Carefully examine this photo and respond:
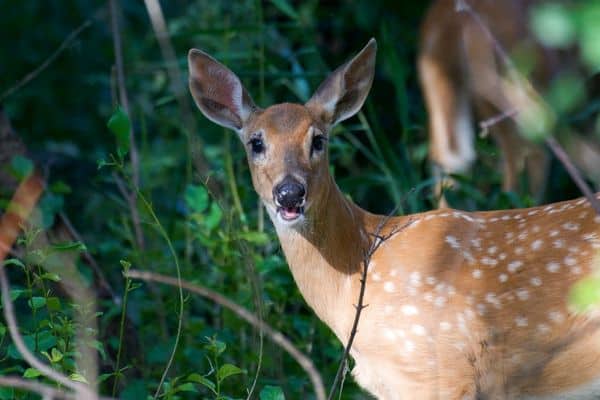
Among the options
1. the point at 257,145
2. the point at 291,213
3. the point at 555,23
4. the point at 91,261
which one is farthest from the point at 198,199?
the point at 555,23

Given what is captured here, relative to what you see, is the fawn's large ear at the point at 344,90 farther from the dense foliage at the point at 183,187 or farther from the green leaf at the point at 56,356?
the green leaf at the point at 56,356

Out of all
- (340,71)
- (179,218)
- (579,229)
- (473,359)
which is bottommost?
(179,218)

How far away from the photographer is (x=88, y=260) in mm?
5348

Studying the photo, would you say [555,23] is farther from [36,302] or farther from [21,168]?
[21,168]

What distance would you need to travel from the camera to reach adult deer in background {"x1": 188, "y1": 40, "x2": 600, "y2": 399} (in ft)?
13.7

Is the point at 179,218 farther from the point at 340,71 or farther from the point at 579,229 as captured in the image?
the point at 579,229

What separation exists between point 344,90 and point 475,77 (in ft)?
8.42

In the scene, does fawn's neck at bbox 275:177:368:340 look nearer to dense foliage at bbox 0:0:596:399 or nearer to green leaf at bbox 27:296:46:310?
dense foliage at bbox 0:0:596:399

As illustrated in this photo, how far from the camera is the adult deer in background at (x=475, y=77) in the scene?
22.6ft

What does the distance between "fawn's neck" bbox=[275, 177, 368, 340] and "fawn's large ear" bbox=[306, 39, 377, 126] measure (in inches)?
13.7

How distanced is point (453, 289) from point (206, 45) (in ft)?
12.5

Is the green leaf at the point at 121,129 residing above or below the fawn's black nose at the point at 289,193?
above

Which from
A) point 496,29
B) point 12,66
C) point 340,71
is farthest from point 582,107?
point 12,66

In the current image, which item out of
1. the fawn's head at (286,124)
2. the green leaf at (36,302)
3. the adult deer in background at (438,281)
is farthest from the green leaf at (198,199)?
the green leaf at (36,302)
